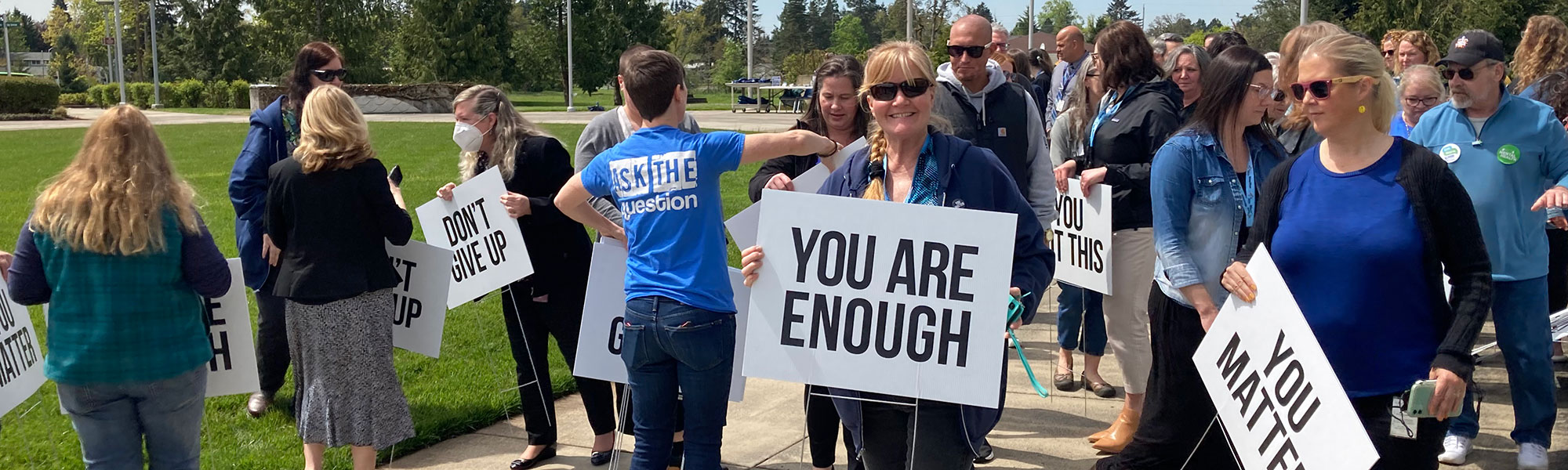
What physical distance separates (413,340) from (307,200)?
3.07ft

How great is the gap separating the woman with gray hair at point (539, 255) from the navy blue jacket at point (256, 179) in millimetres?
938

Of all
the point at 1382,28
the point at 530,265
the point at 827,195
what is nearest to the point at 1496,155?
the point at 827,195

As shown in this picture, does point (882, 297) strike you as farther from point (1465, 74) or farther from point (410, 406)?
point (410, 406)

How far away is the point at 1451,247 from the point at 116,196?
4.02m

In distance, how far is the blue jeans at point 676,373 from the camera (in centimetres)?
394

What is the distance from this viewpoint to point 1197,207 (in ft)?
13.1

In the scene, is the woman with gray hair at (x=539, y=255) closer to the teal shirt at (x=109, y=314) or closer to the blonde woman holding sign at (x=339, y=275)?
the blonde woman holding sign at (x=339, y=275)

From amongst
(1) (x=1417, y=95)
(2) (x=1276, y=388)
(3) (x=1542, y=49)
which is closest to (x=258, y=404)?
(2) (x=1276, y=388)

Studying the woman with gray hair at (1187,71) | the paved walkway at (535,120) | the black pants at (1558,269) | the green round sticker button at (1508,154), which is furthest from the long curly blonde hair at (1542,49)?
the paved walkway at (535,120)

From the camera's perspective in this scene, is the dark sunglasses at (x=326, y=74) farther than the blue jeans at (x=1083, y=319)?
No

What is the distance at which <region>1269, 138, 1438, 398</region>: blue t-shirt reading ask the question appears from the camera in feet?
10.2

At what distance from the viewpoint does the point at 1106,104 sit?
5.80 meters

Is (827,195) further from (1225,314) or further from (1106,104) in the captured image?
(1106,104)

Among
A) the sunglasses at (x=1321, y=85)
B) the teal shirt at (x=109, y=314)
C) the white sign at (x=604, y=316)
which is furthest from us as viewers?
the white sign at (x=604, y=316)
